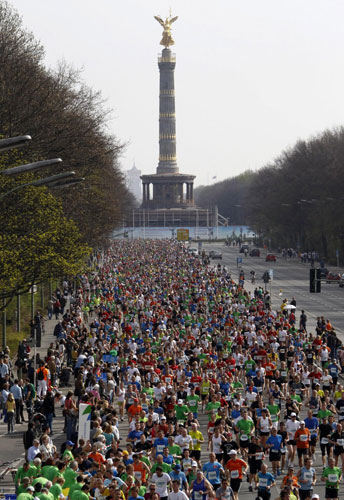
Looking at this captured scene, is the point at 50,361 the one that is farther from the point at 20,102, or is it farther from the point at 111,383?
the point at 20,102

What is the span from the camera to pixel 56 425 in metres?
29.8

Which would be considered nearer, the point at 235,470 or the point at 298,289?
the point at 235,470

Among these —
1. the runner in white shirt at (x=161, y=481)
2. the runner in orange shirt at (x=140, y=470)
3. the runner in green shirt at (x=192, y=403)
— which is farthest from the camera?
the runner in green shirt at (x=192, y=403)

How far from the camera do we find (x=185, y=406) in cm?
2606

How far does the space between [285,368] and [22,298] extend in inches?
1441

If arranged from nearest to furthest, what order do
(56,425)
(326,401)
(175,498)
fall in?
(175,498) → (326,401) → (56,425)

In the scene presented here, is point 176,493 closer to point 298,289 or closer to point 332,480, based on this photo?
point 332,480

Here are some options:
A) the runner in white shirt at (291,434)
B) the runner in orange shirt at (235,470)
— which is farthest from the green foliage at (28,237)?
the runner in orange shirt at (235,470)

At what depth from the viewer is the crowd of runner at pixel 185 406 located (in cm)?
1908

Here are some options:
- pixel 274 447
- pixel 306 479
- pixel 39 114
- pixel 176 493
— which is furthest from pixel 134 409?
pixel 39 114

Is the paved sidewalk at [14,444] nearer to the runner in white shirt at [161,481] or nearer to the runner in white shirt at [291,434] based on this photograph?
the runner in white shirt at [161,481]

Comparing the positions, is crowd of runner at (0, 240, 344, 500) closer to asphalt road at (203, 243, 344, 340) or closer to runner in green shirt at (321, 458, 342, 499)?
runner in green shirt at (321, 458, 342, 499)

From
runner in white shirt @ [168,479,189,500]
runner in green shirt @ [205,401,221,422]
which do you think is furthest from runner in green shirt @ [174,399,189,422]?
runner in white shirt @ [168,479,189,500]

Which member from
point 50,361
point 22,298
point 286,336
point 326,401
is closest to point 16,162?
point 50,361
